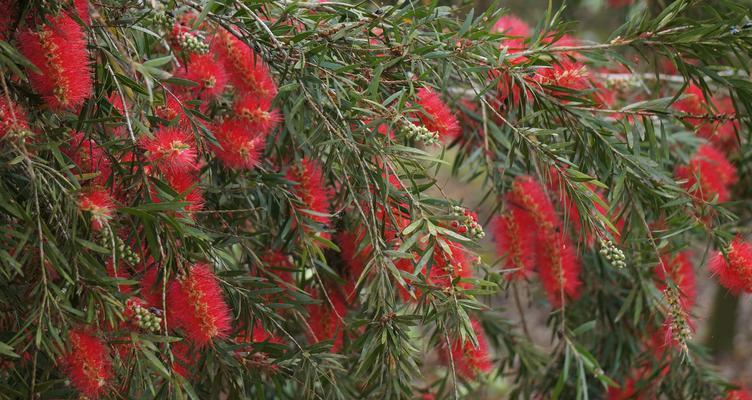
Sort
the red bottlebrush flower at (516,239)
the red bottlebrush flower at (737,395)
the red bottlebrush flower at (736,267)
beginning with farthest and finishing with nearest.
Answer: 1. the red bottlebrush flower at (737,395)
2. the red bottlebrush flower at (516,239)
3. the red bottlebrush flower at (736,267)

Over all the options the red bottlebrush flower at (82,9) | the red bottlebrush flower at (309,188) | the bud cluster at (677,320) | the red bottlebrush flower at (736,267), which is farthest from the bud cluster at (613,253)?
the red bottlebrush flower at (82,9)

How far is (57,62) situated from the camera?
3.99 ft

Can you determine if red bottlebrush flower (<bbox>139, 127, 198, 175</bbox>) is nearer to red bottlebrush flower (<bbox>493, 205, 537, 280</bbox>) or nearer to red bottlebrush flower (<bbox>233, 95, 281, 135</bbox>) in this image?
red bottlebrush flower (<bbox>233, 95, 281, 135</bbox>)

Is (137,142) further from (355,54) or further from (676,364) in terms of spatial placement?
(676,364)

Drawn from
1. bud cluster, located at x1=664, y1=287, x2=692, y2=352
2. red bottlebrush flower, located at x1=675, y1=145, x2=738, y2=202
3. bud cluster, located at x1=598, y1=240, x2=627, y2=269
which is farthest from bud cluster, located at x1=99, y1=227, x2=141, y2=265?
red bottlebrush flower, located at x1=675, y1=145, x2=738, y2=202

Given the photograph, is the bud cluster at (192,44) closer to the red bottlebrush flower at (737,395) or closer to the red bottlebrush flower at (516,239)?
the red bottlebrush flower at (516,239)

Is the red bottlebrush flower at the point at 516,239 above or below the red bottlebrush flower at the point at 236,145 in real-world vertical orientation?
below

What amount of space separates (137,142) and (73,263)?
21cm

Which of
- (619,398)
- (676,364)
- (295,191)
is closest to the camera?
(295,191)

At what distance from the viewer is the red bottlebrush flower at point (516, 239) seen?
2006mm

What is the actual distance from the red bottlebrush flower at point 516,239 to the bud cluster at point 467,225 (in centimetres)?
59

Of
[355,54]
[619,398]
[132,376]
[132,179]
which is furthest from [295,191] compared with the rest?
[619,398]

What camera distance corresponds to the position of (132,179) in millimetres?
1318

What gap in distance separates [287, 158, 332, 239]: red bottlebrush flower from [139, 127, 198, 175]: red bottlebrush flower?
0.41 metres
